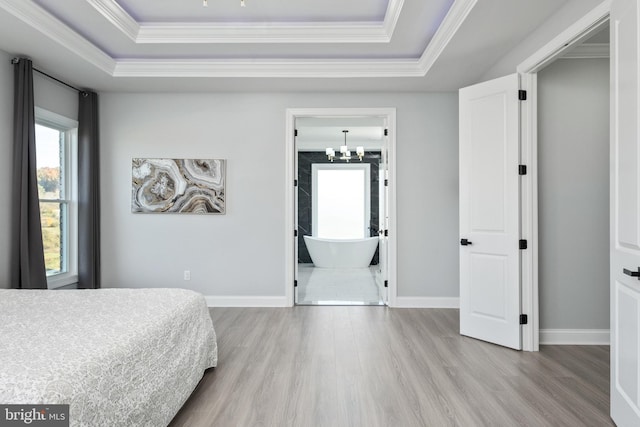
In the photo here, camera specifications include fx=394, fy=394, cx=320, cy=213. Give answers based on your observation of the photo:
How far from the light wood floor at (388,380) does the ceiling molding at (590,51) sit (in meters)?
2.43

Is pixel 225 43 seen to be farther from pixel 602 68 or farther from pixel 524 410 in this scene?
pixel 524 410

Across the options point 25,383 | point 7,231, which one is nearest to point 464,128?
point 25,383

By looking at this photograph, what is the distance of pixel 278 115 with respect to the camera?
15.1 ft

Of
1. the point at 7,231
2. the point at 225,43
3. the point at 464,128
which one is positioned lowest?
the point at 7,231

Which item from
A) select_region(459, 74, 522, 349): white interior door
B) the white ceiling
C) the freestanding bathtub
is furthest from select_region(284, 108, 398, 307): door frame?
the freestanding bathtub

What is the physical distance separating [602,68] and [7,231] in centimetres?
527

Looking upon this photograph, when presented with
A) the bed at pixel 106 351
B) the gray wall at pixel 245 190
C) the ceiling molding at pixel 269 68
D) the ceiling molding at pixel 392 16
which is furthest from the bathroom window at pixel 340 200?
the bed at pixel 106 351

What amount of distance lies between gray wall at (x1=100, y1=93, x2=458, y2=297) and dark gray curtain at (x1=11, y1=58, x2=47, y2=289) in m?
1.12

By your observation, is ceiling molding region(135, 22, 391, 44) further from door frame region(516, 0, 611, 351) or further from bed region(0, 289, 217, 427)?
bed region(0, 289, 217, 427)

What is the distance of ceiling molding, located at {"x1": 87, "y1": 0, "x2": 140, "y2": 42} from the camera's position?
10.0 ft

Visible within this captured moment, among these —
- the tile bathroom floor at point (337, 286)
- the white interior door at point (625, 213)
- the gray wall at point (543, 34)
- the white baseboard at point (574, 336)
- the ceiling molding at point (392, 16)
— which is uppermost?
the ceiling molding at point (392, 16)

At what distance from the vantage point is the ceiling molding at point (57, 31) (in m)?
2.83

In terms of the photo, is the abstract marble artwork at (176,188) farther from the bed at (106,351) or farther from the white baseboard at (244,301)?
the bed at (106,351)

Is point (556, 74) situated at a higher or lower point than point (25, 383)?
higher
